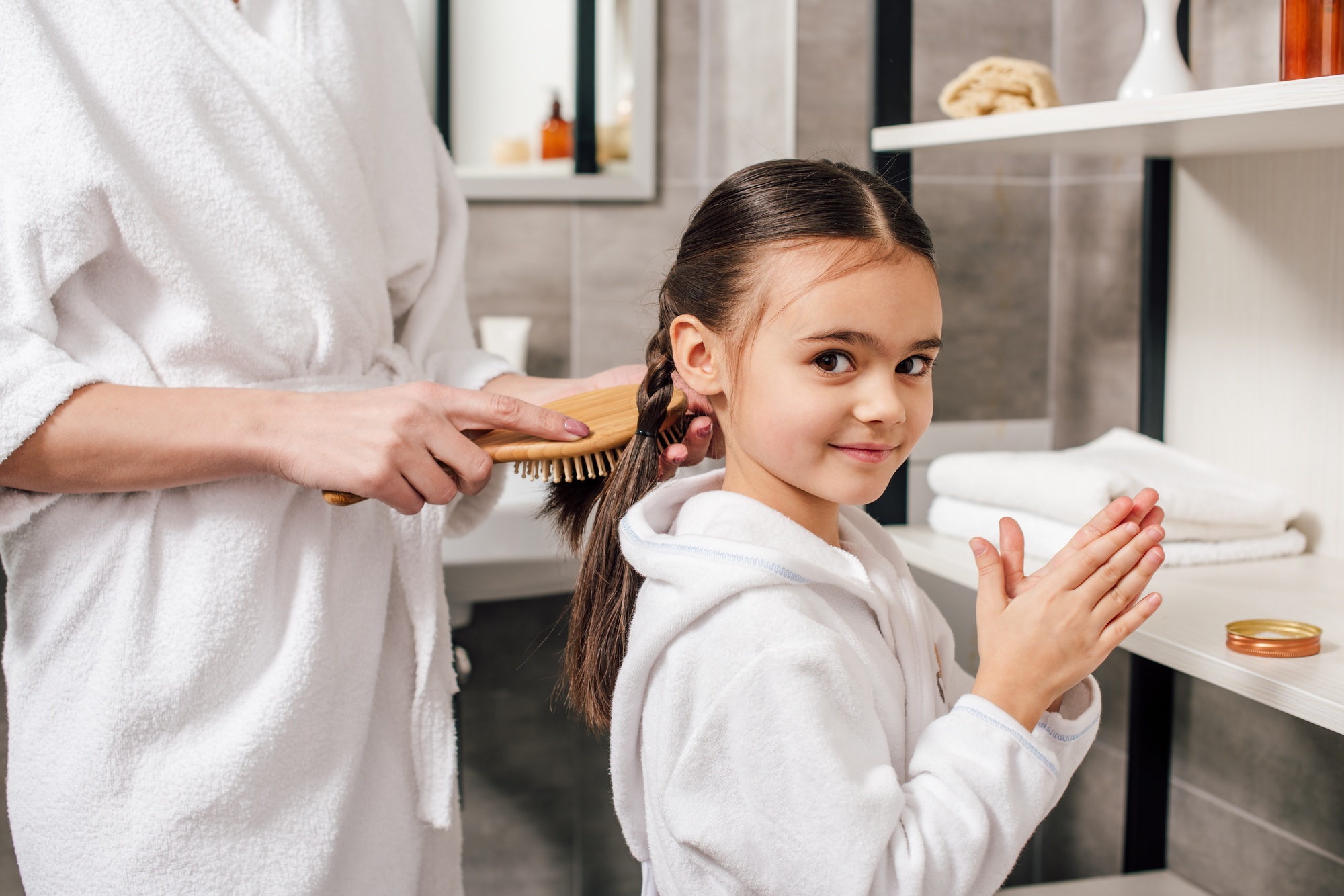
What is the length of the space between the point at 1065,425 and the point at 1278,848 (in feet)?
2.08

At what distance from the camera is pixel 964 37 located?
1.54 meters

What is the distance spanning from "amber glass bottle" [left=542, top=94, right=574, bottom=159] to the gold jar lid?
1156mm

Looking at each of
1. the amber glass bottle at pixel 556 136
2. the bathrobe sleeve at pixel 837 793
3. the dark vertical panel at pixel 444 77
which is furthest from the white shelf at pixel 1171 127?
the dark vertical panel at pixel 444 77

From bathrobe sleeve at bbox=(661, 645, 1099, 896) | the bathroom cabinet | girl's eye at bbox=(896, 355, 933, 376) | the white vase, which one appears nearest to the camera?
bathrobe sleeve at bbox=(661, 645, 1099, 896)

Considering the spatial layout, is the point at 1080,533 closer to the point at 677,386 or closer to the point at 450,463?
the point at 677,386

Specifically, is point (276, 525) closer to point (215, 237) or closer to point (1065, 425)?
point (215, 237)

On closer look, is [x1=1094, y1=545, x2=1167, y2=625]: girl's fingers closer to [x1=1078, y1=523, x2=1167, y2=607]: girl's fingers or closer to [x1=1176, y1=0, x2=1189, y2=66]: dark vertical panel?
[x1=1078, y1=523, x2=1167, y2=607]: girl's fingers

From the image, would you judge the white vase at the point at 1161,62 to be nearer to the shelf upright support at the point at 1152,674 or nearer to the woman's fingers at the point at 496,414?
the shelf upright support at the point at 1152,674

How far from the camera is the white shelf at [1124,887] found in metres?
1.29

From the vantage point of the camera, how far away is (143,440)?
708mm

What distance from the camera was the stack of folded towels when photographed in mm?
1086

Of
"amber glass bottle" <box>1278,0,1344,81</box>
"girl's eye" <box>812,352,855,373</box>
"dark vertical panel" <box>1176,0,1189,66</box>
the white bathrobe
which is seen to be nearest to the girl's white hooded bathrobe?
"girl's eye" <box>812,352,855,373</box>

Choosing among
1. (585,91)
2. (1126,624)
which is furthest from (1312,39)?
(585,91)

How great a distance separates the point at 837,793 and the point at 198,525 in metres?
0.48
